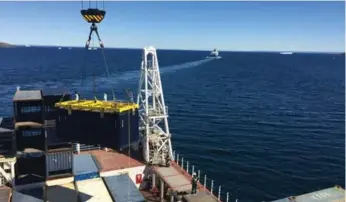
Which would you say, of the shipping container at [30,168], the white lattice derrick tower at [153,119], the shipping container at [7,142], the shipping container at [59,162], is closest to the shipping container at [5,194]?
the shipping container at [30,168]

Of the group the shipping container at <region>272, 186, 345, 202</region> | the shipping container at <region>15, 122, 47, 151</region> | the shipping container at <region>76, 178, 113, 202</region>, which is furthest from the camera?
the shipping container at <region>15, 122, 47, 151</region>

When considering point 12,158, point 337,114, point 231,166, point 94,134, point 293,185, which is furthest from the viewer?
point 337,114

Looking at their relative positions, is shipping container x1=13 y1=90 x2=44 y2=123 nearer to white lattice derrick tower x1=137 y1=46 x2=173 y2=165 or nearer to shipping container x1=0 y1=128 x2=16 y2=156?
shipping container x1=0 y1=128 x2=16 y2=156

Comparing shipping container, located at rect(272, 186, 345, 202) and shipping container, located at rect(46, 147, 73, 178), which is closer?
shipping container, located at rect(272, 186, 345, 202)

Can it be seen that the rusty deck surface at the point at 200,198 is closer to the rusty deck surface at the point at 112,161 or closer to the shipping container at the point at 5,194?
the rusty deck surface at the point at 112,161

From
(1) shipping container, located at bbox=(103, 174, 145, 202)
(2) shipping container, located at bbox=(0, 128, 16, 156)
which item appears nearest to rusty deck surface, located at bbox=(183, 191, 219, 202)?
(1) shipping container, located at bbox=(103, 174, 145, 202)

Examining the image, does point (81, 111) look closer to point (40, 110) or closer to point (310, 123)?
point (40, 110)

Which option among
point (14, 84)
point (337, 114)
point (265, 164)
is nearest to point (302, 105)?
point (337, 114)
